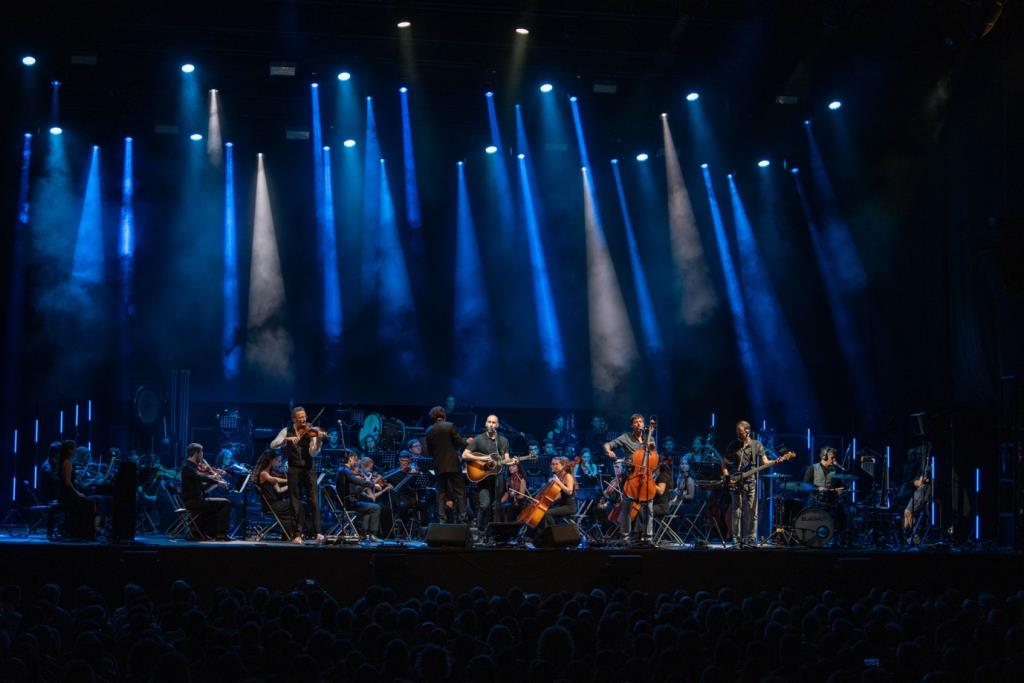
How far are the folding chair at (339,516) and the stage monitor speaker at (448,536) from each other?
5.46 ft

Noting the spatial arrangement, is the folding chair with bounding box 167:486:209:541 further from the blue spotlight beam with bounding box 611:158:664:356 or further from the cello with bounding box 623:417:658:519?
the blue spotlight beam with bounding box 611:158:664:356

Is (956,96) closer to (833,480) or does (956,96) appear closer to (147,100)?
(833,480)

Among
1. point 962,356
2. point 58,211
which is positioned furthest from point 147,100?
point 962,356

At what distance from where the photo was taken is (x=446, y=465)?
14258 millimetres

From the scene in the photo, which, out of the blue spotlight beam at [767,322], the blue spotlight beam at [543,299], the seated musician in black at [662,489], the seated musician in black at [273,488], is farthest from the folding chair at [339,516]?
the blue spotlight beam at [767,322]

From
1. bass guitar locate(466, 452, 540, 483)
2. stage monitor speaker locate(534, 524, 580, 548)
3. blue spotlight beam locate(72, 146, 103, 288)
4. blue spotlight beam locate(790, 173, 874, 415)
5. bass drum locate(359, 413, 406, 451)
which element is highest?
blue spotlight beam locate(72, 146, 103, 288)

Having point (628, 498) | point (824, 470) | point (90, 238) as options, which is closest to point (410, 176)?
point (90, 238)

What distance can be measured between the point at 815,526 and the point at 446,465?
512 cm

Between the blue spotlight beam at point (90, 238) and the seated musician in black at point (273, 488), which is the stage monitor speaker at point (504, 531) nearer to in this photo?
the seated musician in black at point (273, 488)

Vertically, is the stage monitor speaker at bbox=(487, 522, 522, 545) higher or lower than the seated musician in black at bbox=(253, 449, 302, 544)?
lower

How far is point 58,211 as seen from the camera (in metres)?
20.6

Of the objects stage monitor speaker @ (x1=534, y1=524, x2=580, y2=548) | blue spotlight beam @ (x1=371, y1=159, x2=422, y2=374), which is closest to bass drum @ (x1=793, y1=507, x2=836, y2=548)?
stage monitor speaker @ (x1=534, y1=524, x2=580, y2=548)

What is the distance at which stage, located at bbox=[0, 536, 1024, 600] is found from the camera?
41.1ft

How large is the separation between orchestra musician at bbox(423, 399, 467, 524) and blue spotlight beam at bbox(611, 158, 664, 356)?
8742 mm
